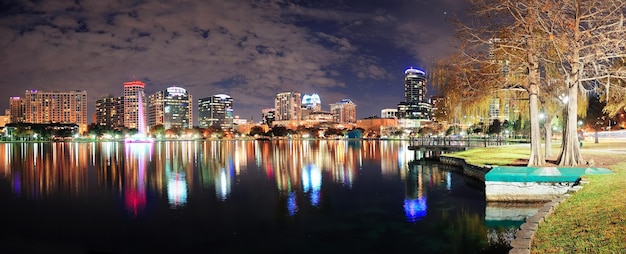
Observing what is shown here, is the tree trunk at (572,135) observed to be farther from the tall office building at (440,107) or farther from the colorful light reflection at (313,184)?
the colorful light reflection at (313,184)

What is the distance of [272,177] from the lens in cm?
3384

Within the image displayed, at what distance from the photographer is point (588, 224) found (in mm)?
10977

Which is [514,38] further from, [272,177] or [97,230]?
[97,230]

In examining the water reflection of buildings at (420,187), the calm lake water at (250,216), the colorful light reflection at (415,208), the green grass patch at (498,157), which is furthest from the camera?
the green grass patch at (498,157)

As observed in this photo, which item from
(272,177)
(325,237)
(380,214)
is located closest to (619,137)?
(272,177)

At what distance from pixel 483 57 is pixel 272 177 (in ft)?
58.6

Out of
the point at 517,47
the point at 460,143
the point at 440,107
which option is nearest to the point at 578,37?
the point at 517,47

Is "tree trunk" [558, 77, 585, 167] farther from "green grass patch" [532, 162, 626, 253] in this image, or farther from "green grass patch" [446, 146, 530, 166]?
"green grass patch" [532, 162, 626, 253]

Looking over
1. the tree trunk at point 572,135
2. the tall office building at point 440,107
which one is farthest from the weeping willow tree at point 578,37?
the tall office building at point 440,107

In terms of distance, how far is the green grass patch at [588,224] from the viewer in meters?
9.28

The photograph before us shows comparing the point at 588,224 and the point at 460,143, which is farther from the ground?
the point at 460,143

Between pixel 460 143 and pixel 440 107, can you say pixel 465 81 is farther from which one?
pixel 460 143

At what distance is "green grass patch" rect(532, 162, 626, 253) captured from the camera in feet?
30.5

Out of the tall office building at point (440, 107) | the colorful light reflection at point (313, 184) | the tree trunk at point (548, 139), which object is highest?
the tall office building at point (440, 107)
